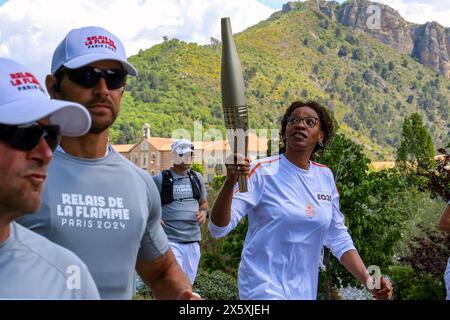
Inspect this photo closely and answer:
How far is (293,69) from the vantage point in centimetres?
12100

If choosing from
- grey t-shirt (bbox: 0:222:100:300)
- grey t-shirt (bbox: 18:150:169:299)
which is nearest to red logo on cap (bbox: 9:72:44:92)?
grey t-shirt (bbox: 0:222:100:300)

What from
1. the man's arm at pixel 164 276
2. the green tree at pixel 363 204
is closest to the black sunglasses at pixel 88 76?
the man's arm at pixel 164 276

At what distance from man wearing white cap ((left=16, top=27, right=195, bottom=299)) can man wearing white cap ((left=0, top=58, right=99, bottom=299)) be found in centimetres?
67

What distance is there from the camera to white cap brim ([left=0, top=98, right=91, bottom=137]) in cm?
207

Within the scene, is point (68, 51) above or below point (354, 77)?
below

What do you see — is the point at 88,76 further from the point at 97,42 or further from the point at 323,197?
the point at 323,197

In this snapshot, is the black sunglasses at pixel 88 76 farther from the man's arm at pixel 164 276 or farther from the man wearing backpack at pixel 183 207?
the man wearing backpack at pixel 183 207

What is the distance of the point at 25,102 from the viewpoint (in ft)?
6.94

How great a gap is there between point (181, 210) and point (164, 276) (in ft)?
21.0

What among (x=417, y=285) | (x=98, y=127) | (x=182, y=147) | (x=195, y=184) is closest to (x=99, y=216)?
(x=98, y=127)
